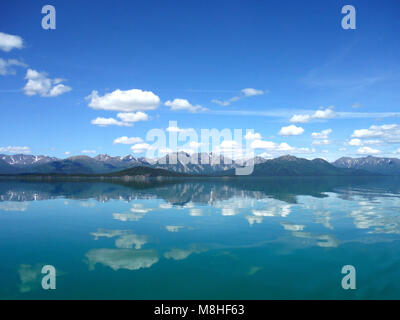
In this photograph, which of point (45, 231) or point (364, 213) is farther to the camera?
point (364, 213)

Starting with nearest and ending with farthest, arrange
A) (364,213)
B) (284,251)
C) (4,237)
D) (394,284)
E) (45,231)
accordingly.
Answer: (394,284), (284,251), (4,237), (45,231), (364,213)

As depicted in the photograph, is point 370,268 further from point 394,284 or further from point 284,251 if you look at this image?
point 284,251

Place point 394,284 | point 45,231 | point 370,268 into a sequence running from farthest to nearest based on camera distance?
point 45,231 → point 370,268 → point 394,284

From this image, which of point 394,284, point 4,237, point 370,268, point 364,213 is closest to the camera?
point 394,284
